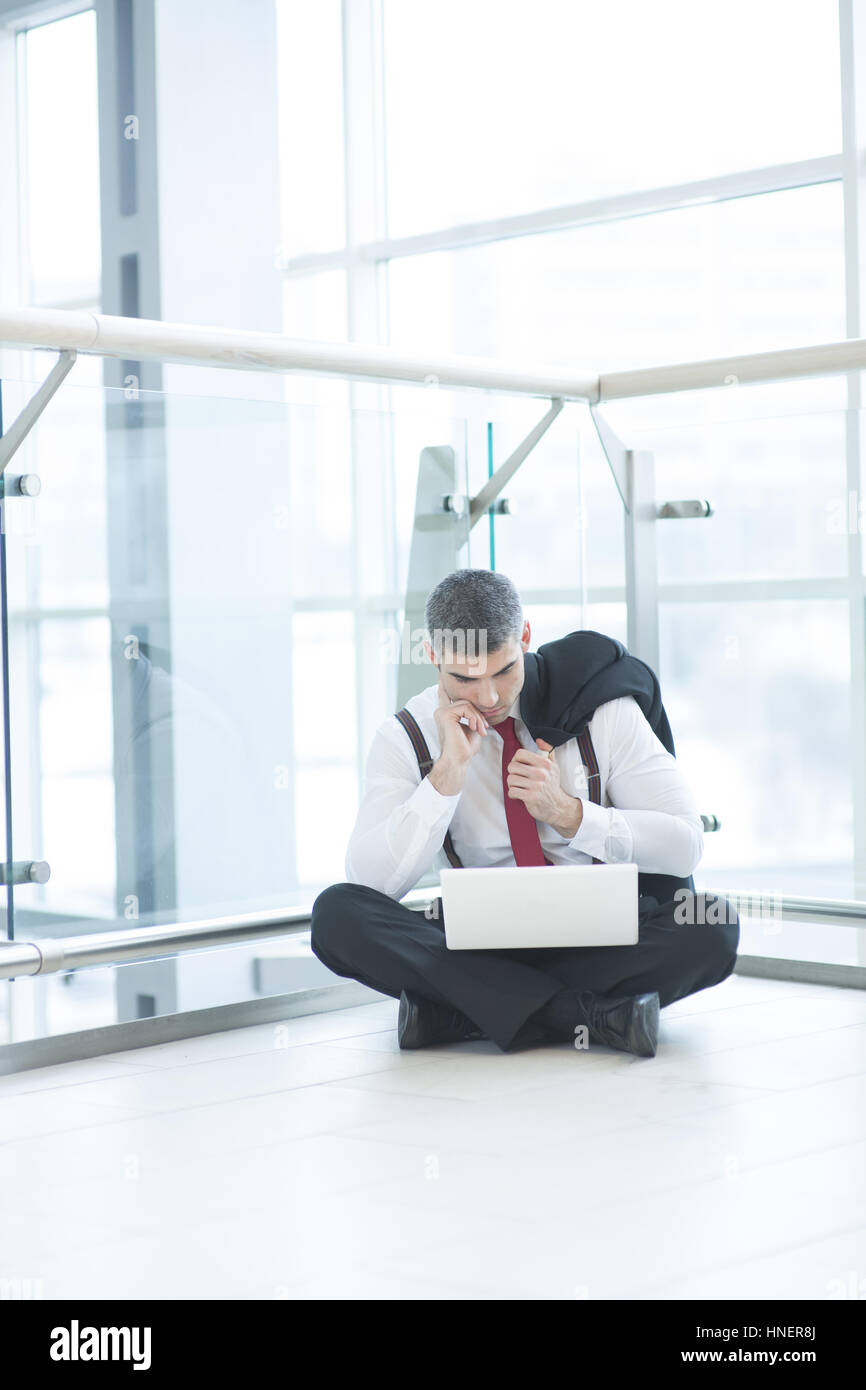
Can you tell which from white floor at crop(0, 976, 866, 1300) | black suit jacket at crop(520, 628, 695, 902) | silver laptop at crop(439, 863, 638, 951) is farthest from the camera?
black suit jacket at crop(520, 628, 695, 902)

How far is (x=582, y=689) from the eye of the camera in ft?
8.64

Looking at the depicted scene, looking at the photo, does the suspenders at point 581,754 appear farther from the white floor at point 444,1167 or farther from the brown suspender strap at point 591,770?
the white floor at point 444,1167

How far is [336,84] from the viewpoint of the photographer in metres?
5.46

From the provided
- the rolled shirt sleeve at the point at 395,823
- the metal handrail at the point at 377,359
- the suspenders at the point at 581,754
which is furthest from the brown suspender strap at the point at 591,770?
the metal handrail at the point at 377,359

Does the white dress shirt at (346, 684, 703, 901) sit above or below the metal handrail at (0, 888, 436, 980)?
above

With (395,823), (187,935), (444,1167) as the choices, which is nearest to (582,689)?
(395,823)

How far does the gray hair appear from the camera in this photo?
251cm

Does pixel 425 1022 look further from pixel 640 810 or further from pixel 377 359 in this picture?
pixel 377 359

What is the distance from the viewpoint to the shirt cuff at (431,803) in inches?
100

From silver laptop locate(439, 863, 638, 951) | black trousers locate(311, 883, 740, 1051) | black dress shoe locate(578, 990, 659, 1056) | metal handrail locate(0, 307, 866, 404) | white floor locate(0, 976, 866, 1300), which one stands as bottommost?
white floor locate(0, 976, 866, 1300)

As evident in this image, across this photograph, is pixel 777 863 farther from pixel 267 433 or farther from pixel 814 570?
pixel 267 433

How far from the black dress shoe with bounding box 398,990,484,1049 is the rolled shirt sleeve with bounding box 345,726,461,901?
0.19m

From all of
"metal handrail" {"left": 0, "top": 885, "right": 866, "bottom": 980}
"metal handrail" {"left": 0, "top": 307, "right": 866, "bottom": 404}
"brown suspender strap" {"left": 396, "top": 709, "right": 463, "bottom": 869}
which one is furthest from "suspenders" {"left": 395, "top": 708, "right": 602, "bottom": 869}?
"metal handrail" {"left": 0, "top": 307, "right": 866, "bottom": 404}

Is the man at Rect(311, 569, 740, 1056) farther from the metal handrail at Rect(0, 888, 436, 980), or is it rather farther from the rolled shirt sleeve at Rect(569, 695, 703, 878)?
the metal handrail at Rect(0, 888, 436, 980)
